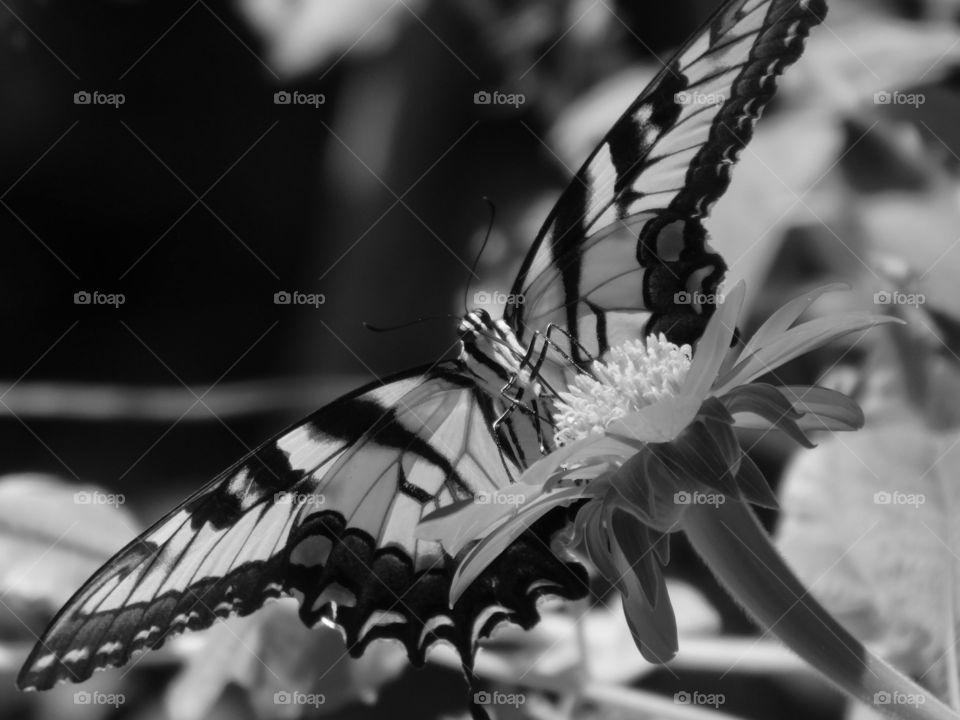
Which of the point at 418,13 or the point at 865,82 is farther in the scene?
the point at 418,13

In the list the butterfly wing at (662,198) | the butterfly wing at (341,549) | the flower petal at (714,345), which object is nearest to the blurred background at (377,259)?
the butterfly wing at (341,549)

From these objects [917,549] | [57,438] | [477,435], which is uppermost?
A: [57,438]

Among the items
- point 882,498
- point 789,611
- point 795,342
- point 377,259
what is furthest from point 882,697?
point 377,259

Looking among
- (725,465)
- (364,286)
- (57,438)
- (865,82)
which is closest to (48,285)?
(57,438)

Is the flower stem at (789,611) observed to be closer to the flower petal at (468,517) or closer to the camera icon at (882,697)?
the camera icon at (882,697)

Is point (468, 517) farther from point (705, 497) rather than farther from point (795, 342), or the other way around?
point (795, 342)

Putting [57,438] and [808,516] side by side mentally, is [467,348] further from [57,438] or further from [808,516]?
[57,438]
